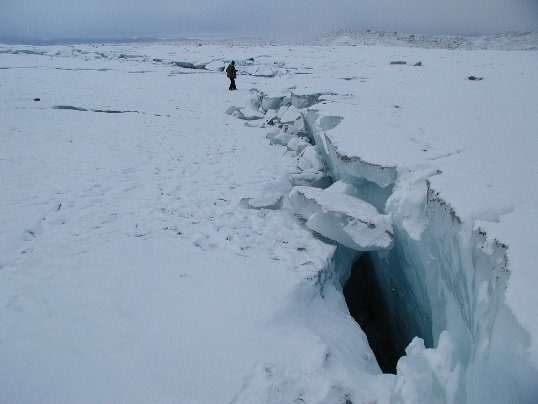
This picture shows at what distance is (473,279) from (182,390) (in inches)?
77.3

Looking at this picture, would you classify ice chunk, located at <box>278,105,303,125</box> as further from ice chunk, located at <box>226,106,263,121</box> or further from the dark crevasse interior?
the dark crevasse interior

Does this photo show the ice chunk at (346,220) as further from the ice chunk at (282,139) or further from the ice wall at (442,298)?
the ice chunk at (282,139)

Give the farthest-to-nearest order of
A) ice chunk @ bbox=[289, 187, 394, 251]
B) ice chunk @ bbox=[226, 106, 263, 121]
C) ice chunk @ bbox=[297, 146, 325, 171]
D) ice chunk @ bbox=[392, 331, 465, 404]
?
ice chunk @ bbox=[226, 106, 263, 121], ice chunk @ bbox=[297, 146, 325, 171], ice chunk @ bbox=[289, 187, 394, 251], ice chunk @ bbox=[392, 331, 465, 404]

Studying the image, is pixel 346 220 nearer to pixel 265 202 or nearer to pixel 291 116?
pixel 265 202

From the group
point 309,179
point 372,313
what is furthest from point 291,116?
point 372,313

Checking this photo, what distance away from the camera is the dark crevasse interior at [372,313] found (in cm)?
353

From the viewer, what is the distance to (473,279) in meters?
1.95

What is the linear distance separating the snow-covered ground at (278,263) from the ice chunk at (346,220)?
2cm

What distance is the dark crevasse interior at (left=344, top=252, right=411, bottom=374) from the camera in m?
3.53

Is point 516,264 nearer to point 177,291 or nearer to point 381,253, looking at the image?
point 381,253

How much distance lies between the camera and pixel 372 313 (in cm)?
415

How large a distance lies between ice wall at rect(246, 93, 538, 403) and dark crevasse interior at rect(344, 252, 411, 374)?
0.16m

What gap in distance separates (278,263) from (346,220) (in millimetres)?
816

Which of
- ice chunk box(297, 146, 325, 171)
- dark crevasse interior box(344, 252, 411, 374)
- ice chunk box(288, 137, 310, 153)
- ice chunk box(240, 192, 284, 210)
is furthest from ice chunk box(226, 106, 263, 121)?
dark crevasse interior box(344, 252, 411, 374)
